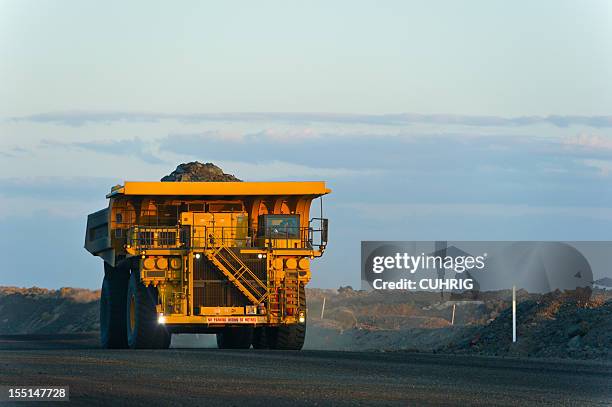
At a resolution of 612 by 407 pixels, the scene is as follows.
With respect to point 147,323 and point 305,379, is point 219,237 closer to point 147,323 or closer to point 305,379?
point 147,323

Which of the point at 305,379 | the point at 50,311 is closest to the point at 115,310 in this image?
the point at 305,379

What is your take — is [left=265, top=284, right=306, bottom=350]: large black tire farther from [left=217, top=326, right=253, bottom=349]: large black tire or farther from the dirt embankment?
the dirt embankment

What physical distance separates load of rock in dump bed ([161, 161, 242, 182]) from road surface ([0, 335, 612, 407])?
684cm

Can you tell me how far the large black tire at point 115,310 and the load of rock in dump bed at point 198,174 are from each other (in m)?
2.84

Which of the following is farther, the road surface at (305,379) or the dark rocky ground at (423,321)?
the dark rocky ground at (423,321)

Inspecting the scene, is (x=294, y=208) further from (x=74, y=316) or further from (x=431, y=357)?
(x=74, y=316)

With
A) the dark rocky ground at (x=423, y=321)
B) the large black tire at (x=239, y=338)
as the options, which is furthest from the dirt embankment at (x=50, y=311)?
the large black tire at (x=239, y=338)

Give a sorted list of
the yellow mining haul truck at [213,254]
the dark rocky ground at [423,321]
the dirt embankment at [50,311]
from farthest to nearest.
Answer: the dirt embankment at [50,311]
the dark rocky ground at [423,321]
the yellow mining haul truck at [213,254]

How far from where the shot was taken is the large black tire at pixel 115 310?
33.5 meters

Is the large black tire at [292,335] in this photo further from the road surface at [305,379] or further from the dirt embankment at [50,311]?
the dirt embankment at [50,311]

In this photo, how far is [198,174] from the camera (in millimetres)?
33969

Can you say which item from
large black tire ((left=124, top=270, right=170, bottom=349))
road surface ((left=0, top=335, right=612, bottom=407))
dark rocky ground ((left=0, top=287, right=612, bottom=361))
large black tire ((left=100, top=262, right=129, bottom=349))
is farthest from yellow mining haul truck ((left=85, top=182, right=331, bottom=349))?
dark rocky ground ((left=0, top=287, right=612, bottom=361))

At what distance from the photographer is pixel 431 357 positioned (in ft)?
92.1

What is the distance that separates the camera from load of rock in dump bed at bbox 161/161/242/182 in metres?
33.6
